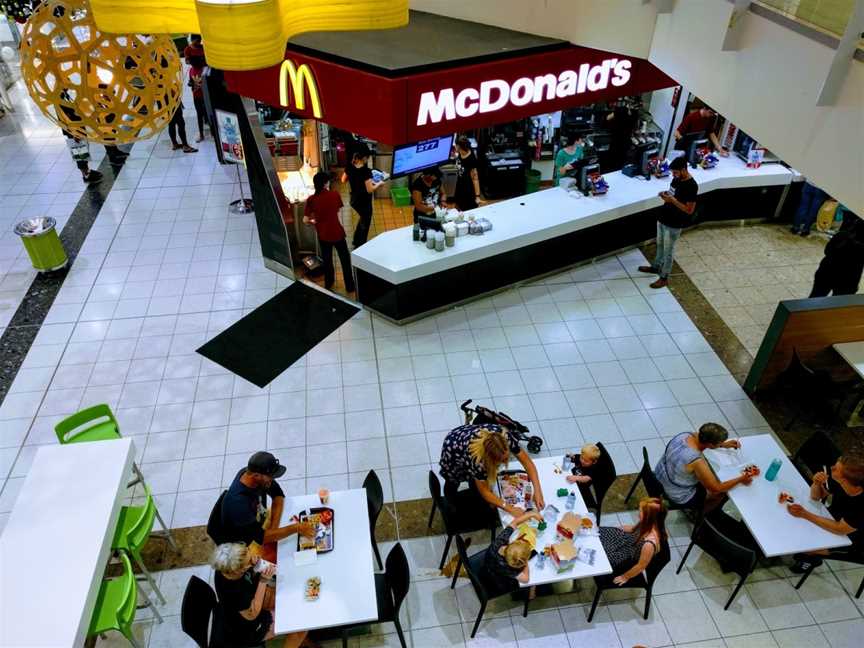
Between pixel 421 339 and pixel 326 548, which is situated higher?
pixel 326 548

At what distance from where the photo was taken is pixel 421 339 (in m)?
7.59

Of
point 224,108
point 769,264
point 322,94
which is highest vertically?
point 322,94

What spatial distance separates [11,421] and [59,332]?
57.8 inches

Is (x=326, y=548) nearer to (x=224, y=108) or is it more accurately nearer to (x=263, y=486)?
(x=263, y=486)

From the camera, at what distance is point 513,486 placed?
497cm

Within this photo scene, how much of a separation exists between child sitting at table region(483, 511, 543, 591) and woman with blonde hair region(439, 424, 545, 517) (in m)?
0.33

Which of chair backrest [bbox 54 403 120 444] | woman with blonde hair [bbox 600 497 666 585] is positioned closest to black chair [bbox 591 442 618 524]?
woman with blonde hair [bbox 600 497 666 585]

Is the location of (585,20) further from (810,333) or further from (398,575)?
(398,575)

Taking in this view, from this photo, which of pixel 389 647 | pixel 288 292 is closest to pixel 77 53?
pixel 389 647

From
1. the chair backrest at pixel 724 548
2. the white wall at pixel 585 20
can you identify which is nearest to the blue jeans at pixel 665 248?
the white wall at pixel 585 20

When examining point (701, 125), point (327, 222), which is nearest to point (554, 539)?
point (327, 222)

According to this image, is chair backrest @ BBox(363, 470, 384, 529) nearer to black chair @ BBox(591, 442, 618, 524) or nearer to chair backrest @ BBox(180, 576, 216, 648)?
chair backrest @ BBox(180, 576, 216, 648)

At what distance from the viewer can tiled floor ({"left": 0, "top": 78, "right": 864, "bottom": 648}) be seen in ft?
16.2

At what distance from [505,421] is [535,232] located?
3009 mm
